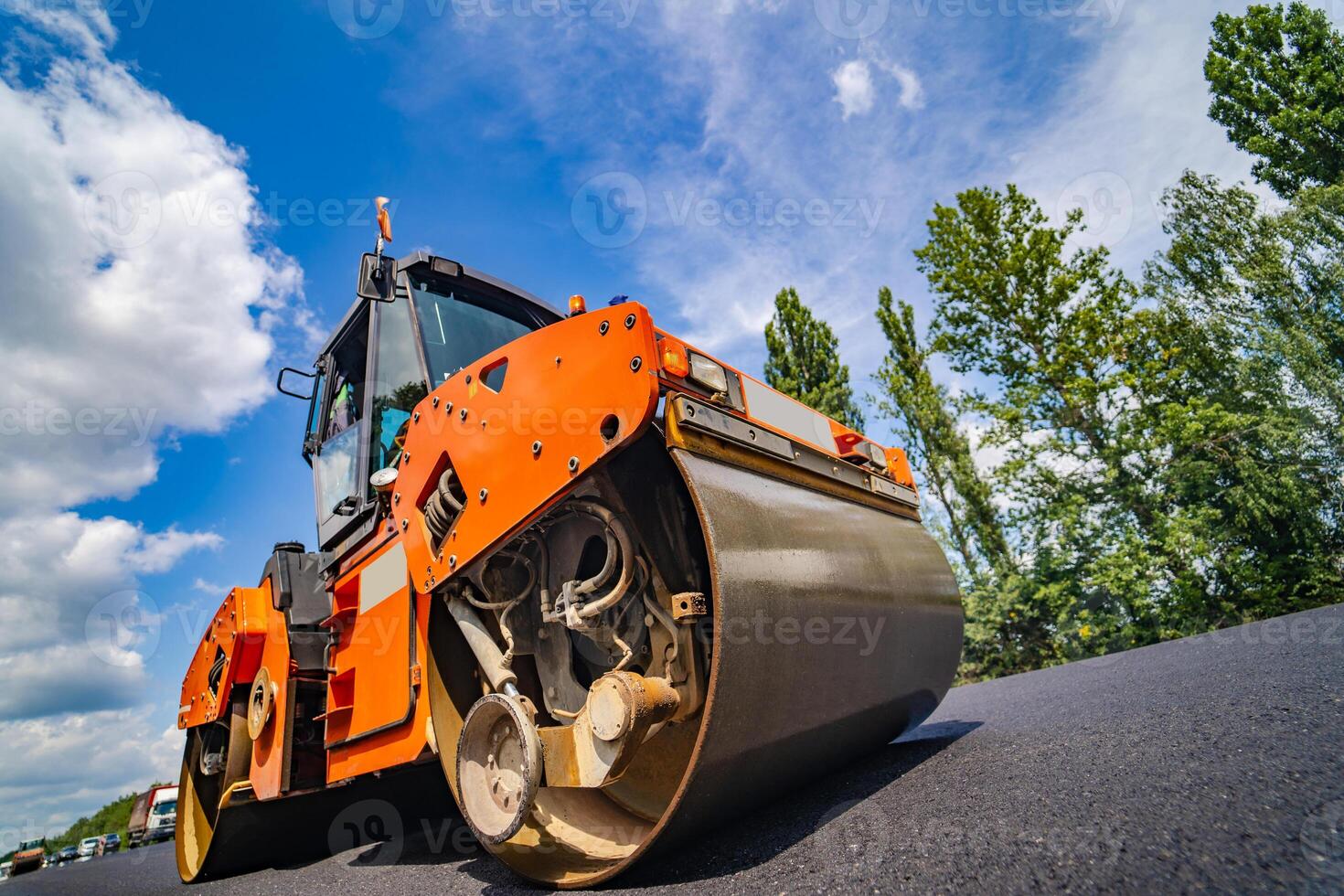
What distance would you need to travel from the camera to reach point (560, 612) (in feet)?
7.36

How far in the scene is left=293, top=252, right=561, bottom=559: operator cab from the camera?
3361 mm

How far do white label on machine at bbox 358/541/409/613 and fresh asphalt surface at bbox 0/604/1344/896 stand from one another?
1.11 m

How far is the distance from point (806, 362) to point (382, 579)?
53.2 feet

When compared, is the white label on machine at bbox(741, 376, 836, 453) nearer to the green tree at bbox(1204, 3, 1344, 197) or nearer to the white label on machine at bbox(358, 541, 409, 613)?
the white label on machine at bbox(358, 541, 409, 613)

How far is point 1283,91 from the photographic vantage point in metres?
15.5

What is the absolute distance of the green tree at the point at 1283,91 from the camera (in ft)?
48.9

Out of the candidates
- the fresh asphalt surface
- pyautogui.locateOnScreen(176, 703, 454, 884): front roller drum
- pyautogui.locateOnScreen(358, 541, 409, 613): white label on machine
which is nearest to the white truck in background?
pyautogui.locateOnScreen(176, 703, 454, 884): front roller drum

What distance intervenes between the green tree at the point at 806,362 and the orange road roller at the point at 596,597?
1422 centimetres

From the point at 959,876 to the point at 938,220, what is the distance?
1497cm

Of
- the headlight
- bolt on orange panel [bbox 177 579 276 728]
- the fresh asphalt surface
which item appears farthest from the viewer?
bolt on orange panel [bbox 177 579 276 728]

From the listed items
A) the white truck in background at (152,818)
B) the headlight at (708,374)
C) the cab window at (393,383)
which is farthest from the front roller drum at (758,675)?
the white truck in background at (152,818)

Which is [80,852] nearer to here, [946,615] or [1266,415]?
[946,615]

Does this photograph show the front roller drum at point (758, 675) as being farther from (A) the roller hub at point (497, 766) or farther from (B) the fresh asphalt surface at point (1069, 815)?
(B) the fresh asphalt surface at point (1069, 815)

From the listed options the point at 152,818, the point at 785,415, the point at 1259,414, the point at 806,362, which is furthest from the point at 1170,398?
the point at 152,818
